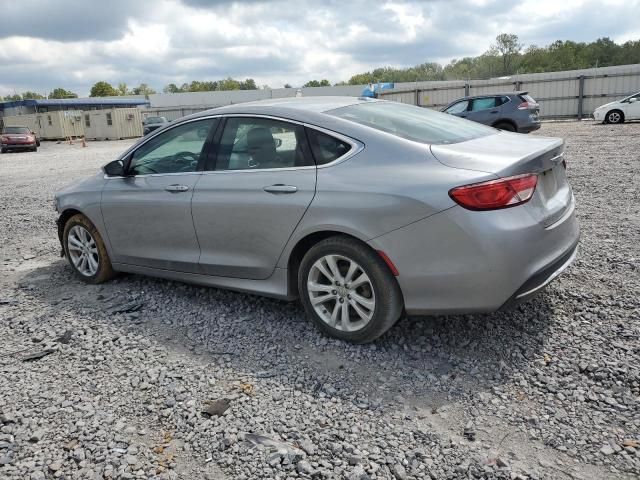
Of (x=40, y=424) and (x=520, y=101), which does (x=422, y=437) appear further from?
(x=520, y=101)

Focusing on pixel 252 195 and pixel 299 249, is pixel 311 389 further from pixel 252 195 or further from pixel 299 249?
pixel 252 195

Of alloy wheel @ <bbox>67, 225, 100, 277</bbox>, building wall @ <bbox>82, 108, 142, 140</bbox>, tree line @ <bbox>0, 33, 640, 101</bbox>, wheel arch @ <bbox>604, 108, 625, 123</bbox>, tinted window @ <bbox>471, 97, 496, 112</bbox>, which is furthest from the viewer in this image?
tree line @ <bbox>0, 33, 640, 101</bbox>

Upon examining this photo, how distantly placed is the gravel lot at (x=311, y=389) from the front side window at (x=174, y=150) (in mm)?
1121

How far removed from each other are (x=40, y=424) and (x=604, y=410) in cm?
301

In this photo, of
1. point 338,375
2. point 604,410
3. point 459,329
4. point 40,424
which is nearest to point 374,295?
point 338,375

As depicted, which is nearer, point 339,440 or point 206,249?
point 339,440

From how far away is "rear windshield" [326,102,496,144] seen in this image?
361 cm

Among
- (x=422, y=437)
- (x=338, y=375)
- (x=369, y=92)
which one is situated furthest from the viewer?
(x=369, y=92)

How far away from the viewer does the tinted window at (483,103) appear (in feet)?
58.4

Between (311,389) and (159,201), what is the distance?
214 centimetres

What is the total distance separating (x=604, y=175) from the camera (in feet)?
29.7

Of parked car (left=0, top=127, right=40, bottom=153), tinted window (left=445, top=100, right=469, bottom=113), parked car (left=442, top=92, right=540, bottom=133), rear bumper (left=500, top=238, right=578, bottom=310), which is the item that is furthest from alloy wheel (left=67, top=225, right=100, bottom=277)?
parked car (left=0, top=127, right=40, bottom=153)

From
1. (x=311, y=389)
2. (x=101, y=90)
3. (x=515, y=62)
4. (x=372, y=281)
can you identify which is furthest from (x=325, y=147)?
(x=101, y=90)

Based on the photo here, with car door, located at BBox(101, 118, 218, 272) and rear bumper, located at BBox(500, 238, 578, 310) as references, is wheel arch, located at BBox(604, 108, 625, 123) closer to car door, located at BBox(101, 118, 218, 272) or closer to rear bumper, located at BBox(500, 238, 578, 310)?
rear bumper, located at BBox(500, 238, 578, 310)
